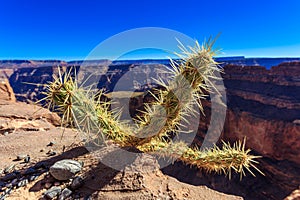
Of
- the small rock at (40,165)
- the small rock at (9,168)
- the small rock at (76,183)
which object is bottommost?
the small rock at (9,168)

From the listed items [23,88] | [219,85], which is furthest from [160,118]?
[23,88]

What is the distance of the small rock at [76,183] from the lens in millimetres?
2891

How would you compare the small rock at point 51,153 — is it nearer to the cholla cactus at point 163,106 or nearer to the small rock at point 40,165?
the small rock at point 40,165

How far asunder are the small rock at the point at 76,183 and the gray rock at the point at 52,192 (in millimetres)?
178

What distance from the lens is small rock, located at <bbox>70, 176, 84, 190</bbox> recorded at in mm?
2891

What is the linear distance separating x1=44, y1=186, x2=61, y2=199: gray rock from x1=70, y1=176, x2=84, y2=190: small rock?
A: 178 millimetres

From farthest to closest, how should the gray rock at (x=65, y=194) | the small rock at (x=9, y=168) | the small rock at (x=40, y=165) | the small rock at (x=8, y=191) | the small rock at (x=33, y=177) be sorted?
the small rock at (x=40, y=165)
the small rock at (x=9, y=168)
the small rock at (x=33, y=177)
the small rock at (x=8, y=191)
the gray rock at (x=65, y=194)

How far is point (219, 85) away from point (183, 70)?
27323 millimetres

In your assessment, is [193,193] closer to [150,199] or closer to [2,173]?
[150,199]

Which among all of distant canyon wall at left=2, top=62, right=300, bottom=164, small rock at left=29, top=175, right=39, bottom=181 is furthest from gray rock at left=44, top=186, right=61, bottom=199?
distant canyon wall at left=2, top=62, right=300, bottom=164

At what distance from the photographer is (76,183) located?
2.92m

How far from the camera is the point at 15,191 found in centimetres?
284

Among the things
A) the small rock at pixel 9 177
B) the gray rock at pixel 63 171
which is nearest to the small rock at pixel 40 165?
the small rock at pixel 9 177

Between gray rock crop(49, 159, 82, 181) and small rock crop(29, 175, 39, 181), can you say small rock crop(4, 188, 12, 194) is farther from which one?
gray rock crop(49, 159, 82, 181)
